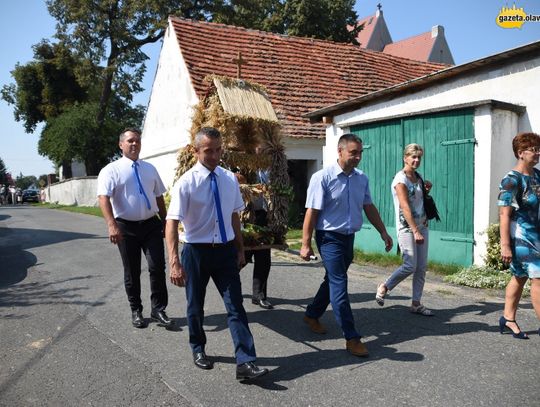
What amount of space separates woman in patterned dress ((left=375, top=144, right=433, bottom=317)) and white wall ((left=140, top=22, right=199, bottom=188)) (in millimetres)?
8817

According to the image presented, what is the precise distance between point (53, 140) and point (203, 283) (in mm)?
28496

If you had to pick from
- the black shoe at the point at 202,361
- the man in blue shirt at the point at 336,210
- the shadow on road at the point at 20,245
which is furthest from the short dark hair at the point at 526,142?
the shadow on road at the point at 20,245

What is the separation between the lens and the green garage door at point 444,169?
7348 mm

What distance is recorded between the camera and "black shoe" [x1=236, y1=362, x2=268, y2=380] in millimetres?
3391

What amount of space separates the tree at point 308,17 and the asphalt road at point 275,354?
20.6m

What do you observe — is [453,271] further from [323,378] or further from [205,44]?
[205,44]

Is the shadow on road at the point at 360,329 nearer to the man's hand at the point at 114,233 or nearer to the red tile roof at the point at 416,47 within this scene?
the man's hand at the point at 114,233

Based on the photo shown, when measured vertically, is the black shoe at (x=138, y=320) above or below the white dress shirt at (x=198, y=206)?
below

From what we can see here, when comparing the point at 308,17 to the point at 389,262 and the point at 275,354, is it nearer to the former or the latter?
the point at 389,262

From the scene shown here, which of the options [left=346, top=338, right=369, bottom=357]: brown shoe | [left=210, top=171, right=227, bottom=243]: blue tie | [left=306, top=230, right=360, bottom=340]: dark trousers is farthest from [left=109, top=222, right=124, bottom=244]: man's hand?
[left=346, top=338, right=369, bottom=357]: brown shoe

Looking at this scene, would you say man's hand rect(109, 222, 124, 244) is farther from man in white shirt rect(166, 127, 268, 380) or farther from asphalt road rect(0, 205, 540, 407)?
man in white shirt rect(166, 127, 268, 380)

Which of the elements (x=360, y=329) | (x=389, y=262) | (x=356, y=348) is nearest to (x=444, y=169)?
(x=389, y=262)

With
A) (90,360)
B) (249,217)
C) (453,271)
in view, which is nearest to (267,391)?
(90,360)

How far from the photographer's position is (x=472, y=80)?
Result: 825 cm
